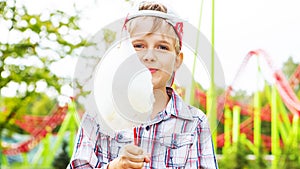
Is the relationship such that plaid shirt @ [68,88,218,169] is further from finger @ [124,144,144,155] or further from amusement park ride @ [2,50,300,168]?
amusement park ride @ [2,50,300,168]

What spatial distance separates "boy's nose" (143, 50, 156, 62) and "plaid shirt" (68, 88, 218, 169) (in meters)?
0.12

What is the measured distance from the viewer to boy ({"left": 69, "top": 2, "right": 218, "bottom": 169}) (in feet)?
2.82

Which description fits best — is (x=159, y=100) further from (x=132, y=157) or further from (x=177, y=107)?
(x=132, y=157)

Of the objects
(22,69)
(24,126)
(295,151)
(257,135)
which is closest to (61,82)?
(22,69)

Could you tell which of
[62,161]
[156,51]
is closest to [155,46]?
[156,51]

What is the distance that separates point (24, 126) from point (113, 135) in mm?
7552

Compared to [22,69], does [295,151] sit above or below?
below

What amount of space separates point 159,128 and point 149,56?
0.53 ft

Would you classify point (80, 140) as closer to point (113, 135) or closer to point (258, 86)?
point (113, 135)

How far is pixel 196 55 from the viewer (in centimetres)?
88

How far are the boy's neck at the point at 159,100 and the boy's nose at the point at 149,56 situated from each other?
8cm

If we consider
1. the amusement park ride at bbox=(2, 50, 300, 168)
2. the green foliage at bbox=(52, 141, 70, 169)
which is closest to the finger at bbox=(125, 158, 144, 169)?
the amusement park ride at bbox=(2, 50, 300, 168)

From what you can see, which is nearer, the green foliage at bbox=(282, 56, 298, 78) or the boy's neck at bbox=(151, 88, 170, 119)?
the boy's neck at bbox=(151, 88, 170, 119)

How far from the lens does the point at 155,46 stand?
2.85ft
